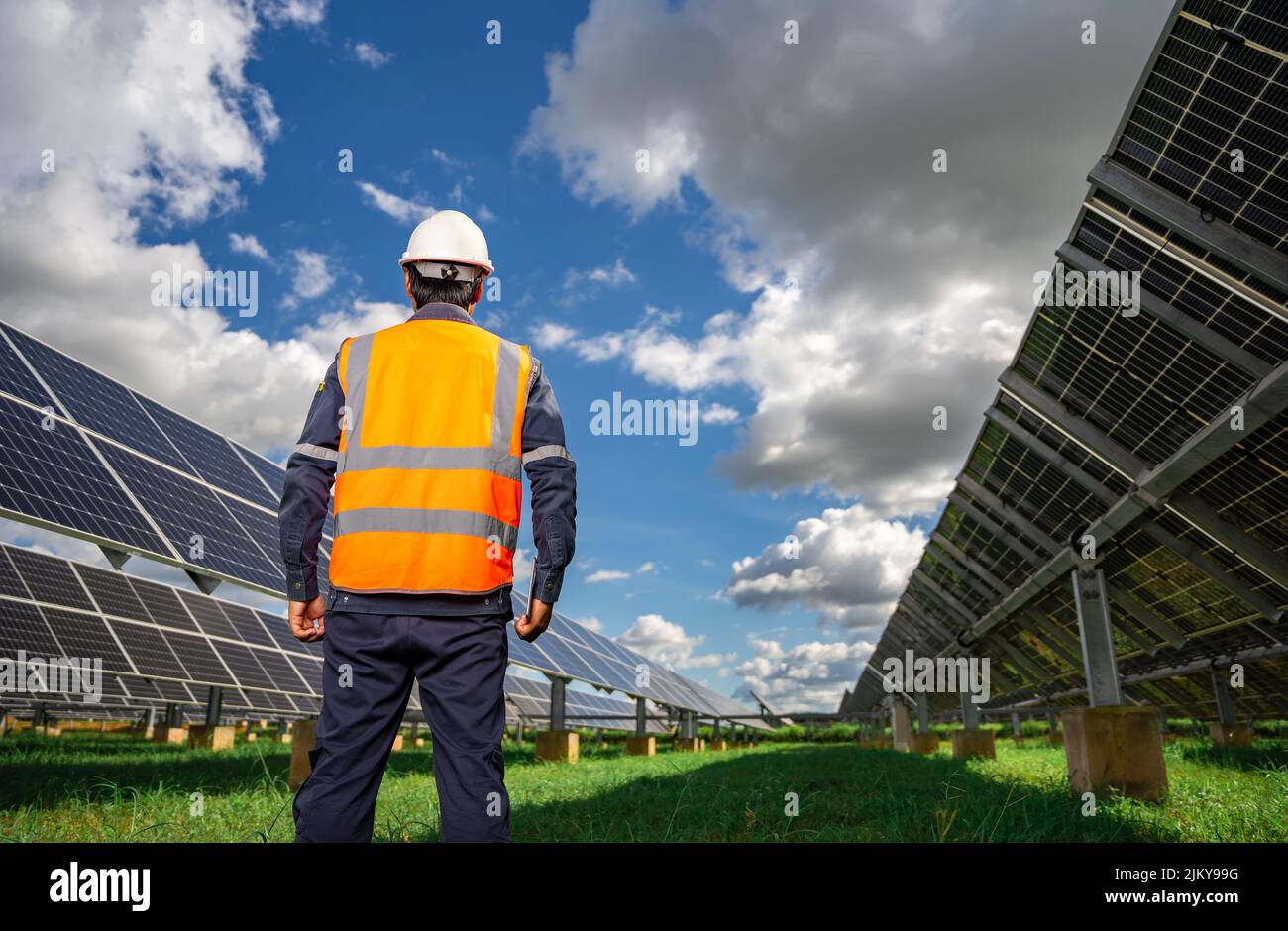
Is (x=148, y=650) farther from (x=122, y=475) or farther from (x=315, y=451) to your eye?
(x=315, y=451)

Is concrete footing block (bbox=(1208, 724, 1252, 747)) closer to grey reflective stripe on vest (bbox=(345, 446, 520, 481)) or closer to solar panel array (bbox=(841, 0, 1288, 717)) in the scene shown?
solar panel array (bbox=(841, 0, 1288, 717))

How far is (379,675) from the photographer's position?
2.91 m

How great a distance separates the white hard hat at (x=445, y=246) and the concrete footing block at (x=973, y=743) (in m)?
19.9

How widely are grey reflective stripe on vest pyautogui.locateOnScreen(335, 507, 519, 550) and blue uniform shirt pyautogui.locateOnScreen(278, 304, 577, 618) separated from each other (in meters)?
0.24

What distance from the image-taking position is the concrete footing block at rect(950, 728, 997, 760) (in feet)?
64.2

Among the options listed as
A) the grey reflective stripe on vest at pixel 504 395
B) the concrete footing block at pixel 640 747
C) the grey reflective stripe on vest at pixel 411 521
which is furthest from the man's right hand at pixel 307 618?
the concrete footing block at pixel 640 747

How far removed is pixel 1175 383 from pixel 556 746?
14.3 meters

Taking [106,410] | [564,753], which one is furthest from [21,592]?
[564,753]

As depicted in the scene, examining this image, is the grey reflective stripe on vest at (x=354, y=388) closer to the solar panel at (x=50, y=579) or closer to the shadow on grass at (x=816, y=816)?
the shadow on grass at (x=816, y=816)

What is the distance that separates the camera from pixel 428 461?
9.91 feet

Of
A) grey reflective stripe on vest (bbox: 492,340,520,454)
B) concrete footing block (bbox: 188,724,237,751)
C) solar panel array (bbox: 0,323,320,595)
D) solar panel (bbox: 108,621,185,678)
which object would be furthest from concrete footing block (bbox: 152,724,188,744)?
grey reflective stripe on vest (bbox: 492,340,520,454)
